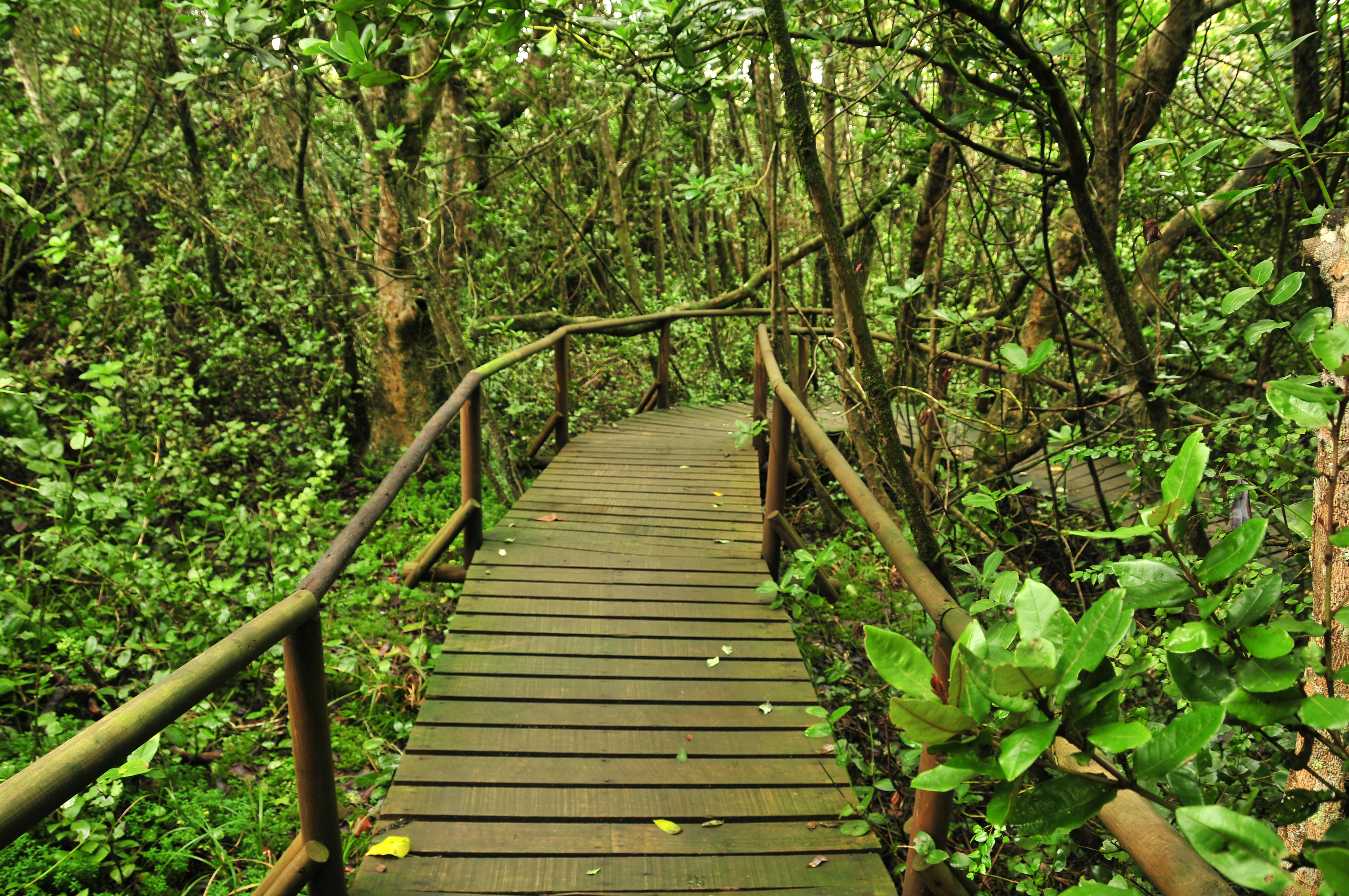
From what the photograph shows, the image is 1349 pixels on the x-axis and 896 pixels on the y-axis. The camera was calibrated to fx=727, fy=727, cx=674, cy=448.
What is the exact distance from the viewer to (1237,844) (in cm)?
59

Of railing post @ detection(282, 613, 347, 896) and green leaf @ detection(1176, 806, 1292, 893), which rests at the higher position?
green leaf @ detection(1176, 806, 1292, 893)

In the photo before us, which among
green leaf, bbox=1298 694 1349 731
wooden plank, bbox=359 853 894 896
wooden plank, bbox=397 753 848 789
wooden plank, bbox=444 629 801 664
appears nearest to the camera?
green leaf, bbox=1298 694 1349 731

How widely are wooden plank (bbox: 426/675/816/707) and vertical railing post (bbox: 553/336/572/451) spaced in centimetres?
342

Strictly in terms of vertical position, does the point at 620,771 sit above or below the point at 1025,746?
below

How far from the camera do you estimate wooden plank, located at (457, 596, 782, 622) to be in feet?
10.9

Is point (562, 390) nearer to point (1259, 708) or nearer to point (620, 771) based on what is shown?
point (620, 771)

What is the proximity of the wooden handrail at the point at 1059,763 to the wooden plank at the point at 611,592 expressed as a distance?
97 cm

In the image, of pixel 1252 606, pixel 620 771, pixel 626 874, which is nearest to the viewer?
pixel 1252 606

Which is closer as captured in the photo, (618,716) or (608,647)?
(618,716)

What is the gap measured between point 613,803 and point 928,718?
70.6 inches

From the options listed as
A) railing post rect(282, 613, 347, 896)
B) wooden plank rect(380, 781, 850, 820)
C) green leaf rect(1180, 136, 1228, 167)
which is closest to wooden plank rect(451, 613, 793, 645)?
wooden plank rect(380, 781, 850, 820)

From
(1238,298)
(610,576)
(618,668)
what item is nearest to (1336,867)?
(1238,298)

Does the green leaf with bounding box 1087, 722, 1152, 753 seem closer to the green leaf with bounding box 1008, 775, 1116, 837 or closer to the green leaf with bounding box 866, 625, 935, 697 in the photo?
the green leaf with bounding box 1008, 775, 1116, 837

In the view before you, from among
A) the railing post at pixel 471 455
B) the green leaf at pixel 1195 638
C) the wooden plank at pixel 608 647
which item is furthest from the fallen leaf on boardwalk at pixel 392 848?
the green leaf at pixel 1195 638
